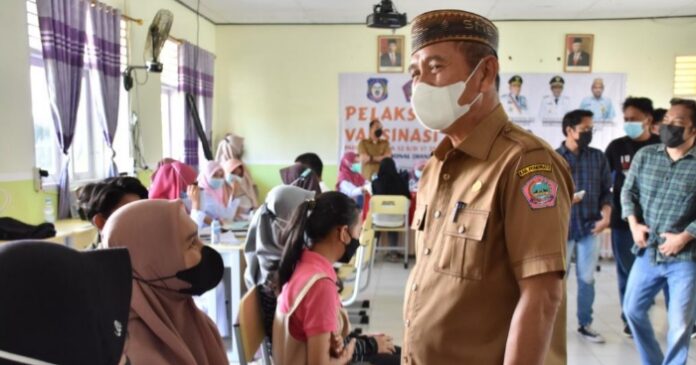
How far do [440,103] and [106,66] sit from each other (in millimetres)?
3955

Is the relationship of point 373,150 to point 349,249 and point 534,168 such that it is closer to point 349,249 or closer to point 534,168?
point 349,249

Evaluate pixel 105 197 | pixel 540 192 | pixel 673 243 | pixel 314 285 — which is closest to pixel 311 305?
pixel 314 285

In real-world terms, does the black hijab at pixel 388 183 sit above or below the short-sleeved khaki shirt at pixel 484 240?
below

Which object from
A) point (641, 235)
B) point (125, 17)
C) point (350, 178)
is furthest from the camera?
point (350, 178)

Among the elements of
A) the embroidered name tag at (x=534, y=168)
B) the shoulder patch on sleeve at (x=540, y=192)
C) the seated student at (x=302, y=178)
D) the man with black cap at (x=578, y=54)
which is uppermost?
the man with black cap at (x=578, y=54)

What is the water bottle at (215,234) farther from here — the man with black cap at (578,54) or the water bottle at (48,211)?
the man with black cap at (578,54)

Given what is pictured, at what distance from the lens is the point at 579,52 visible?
255 inches

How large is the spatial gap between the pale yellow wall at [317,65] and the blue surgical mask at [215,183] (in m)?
3.01

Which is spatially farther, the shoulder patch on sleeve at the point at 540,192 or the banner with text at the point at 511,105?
the banner with text at the point at 511,105

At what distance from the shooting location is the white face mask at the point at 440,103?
1.02 m

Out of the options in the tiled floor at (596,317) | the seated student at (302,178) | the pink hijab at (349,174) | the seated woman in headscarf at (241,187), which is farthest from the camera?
the pink hijab at (349,174)

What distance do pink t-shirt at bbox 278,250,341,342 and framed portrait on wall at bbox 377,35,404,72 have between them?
18.2 feet

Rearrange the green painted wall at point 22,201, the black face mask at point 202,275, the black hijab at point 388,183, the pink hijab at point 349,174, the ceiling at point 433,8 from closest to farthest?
1. the black face mask at point 202,275
2. the green painted wall at point 22,201
3. the black hijab at point 388,183
4. the ceiling at point 433,8
5. the pink hijab at point 349,174

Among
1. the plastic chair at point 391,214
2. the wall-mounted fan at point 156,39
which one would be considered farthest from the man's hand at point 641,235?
the wall-mounted fan at point 156,39
